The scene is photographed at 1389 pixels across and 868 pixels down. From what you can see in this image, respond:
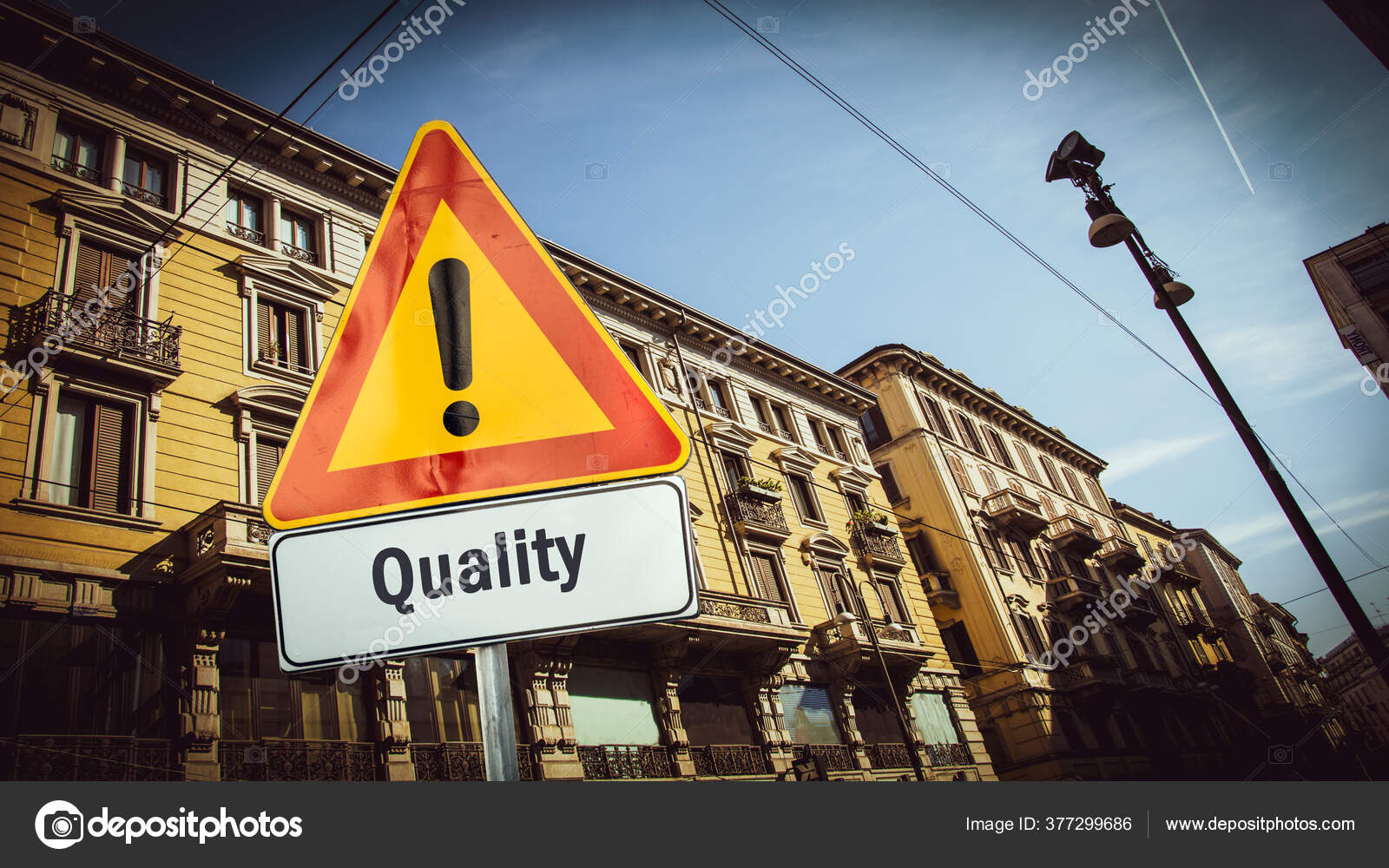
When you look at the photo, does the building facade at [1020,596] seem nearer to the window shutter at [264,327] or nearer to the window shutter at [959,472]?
the window shutter at [959,472]

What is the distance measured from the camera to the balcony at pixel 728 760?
657 inches

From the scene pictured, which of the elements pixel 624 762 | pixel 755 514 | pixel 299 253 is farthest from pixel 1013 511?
pixel 299 253

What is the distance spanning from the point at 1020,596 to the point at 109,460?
30.2 m

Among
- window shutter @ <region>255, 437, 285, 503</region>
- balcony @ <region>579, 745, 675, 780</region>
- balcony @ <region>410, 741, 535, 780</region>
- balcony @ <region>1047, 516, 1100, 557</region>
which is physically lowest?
balcony @ <region>579, 745, 675, 780</region>

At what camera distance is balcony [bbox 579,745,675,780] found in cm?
1469

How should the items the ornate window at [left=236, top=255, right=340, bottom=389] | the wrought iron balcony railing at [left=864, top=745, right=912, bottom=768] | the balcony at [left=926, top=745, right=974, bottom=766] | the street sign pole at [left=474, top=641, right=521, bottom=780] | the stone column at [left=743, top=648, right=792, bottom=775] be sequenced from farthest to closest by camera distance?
the balcony at [left=926, top=745, right=974, bottom=766], the wrought iron balcony railing at [left=864, top=745, right=912, bottom=768], the stone column at [left=743, top=648, right=792, bottom=775], the ornate window at [left=236, top=255, right=340, bottom=389], the street sign pole at [left=474, top=641, right=521, bottom=780]

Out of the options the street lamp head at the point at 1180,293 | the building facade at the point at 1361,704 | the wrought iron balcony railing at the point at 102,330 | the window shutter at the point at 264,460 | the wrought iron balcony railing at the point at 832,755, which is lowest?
the building facade at the point at 1361,704

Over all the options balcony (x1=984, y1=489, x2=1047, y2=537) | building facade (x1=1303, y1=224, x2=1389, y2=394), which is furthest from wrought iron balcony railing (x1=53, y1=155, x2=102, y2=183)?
building facade (x1=1303, y1=224, x2=1389, y2=394)

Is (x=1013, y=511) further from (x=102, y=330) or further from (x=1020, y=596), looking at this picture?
(x=102, y=330)

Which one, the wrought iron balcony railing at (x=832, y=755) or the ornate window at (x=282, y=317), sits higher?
the ornate window at (x=282, y=317)
